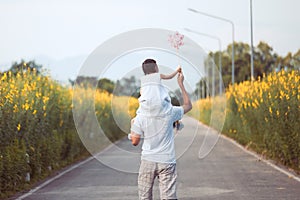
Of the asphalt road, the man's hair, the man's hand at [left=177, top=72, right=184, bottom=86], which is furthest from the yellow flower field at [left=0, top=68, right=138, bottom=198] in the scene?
the man's hair

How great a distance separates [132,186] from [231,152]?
11.2 m

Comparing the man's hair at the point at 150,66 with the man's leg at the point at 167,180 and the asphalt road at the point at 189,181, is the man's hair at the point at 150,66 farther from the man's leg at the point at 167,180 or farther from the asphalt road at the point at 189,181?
the asphalt road at the point at 189,181

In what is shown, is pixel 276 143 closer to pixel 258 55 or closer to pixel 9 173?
pixel 9 173

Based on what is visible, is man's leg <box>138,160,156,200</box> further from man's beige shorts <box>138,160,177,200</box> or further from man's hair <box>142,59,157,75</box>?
man's hair <box>142,59,157,75</box>

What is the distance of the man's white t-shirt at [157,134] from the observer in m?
7.48

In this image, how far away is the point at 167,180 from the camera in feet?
24.9

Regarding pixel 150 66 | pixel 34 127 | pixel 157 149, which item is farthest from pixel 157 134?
pixel 34 127

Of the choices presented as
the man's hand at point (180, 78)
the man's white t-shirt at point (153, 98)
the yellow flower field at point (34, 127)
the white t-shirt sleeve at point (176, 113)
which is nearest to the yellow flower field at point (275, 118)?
the yellow flower field at point (34, 127)

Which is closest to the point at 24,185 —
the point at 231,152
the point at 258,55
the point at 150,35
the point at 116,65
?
the point at 116,65

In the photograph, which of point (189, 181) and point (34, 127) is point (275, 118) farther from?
point (34, 127)

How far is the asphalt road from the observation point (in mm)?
12477

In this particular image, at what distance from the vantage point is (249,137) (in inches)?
1032

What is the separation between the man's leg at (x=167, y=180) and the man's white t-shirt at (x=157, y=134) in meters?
0.07

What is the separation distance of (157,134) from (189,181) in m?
7.86
